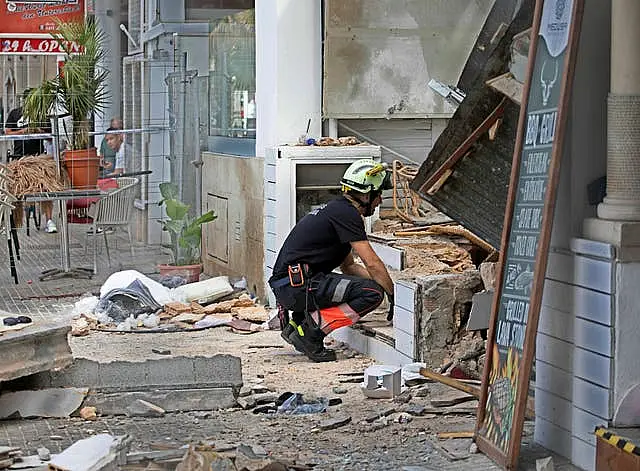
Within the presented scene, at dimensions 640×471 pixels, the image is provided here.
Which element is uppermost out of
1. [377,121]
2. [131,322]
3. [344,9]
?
[344,9]

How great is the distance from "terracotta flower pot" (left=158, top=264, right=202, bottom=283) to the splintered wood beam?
5440mm

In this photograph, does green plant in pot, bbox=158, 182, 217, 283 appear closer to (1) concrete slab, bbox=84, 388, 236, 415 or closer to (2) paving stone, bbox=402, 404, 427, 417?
(1) concrete slab, bbox=84, 388, 236, 415

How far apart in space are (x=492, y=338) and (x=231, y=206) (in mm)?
7035

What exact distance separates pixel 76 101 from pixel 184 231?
186 cm

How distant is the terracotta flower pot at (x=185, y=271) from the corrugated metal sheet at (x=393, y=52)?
256cm

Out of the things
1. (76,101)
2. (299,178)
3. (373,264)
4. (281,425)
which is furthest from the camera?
(76,101)

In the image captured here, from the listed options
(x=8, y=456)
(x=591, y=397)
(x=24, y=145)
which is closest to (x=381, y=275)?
(x=591, y=397)

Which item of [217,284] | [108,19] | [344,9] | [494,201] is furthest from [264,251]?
[108,19]

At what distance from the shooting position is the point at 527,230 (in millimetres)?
6504

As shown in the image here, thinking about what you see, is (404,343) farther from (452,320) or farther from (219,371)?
(219,371)

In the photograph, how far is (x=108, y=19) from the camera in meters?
18.5

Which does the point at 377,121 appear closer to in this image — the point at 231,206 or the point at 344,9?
the point at 344,9

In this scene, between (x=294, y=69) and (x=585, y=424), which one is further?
(x=294, y=69)

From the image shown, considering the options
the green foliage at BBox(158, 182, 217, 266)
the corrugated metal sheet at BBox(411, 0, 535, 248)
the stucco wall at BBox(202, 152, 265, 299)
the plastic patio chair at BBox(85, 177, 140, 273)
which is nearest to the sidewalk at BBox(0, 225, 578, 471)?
the corrugated metal sheet at BBox(411, 0, 535, 248)
